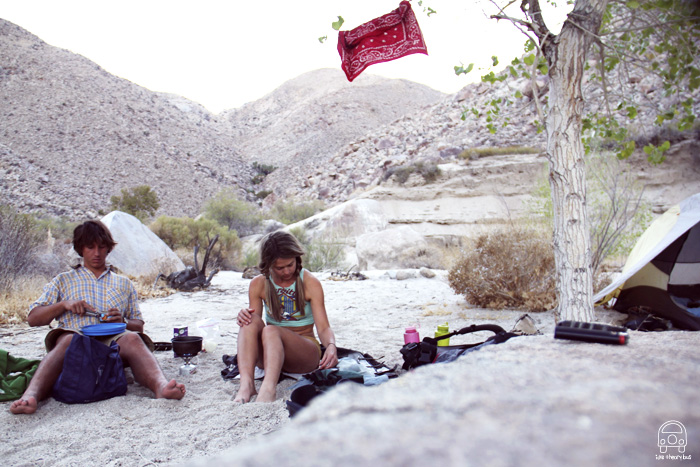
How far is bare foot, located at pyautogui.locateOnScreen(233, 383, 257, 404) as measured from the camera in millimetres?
3111

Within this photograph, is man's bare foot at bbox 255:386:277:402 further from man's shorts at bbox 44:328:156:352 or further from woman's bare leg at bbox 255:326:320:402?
man's shorts at bbox 44:328:156:352

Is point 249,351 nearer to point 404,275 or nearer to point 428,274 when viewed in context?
point 404,275

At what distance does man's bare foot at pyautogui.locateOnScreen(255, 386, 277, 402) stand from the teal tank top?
2.08 feet

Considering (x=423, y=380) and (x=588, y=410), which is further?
(x=423, y=380)

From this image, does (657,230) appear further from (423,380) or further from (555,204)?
(423,380)

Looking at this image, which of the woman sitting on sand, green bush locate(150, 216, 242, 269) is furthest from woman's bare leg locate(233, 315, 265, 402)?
green bush locate(150, 216, 242, 269)

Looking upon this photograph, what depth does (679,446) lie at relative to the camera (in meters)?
0.45

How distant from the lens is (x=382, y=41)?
548 centimetres

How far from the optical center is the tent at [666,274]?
17.8 ft

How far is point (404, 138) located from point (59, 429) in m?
27.2

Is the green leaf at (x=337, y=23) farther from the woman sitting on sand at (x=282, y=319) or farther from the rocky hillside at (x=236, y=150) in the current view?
the rocky hillside at (x=236, y=150)

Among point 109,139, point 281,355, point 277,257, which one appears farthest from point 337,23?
point 109,139

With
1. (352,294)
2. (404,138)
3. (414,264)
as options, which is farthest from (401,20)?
(404,138)

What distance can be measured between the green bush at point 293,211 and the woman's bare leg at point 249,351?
1830cm
